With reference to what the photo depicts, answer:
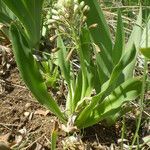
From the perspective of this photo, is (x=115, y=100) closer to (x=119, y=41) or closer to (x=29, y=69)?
(x=119, y=41)

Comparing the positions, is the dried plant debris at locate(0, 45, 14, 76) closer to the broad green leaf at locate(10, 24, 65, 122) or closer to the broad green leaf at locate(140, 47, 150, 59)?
the broad green leaf at locate(10, 24, 65, 122)

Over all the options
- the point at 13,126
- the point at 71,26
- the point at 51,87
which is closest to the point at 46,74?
the point at 51,87

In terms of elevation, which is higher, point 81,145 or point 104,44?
point 104,44

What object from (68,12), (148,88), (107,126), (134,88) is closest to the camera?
(68,12)

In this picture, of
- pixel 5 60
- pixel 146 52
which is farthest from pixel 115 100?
pixel 5 60

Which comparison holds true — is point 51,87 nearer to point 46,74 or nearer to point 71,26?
point 46,74

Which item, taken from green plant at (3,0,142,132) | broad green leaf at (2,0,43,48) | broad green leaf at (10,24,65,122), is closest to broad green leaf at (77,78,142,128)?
green plant at (3,0,142,132)
